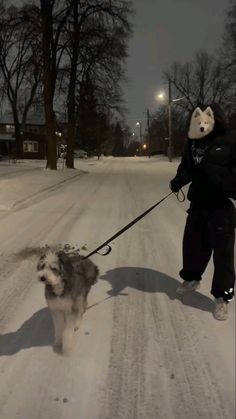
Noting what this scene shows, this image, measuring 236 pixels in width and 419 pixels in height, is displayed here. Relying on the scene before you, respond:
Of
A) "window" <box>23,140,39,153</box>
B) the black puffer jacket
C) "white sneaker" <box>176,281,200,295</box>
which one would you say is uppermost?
the black puffer jacket

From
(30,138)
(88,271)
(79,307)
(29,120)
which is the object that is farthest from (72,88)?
(29,120)

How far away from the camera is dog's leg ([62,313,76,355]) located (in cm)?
446

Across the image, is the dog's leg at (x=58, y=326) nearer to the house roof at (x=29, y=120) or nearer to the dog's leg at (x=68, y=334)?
the dog's leg at (x=68, y=334)

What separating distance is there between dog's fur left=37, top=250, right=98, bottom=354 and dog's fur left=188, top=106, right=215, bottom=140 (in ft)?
5.63

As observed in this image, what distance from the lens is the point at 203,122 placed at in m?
5.03

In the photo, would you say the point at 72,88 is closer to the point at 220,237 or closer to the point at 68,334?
the point at 220,237

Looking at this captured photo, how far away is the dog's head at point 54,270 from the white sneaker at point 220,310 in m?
1.71

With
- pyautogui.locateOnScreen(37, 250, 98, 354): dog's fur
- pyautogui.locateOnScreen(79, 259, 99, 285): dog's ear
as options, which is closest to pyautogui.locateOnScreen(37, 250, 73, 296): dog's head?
pyautogui.locateOnScreen(37, 250, 98, 354): dog's fur

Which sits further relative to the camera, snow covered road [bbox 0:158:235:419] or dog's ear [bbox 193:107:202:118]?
dog's ear [bbox 193:107:202:118]

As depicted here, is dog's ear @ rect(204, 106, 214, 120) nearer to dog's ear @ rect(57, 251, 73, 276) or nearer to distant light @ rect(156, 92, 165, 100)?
dog's ear @ rect(57, 251, 73, 276)

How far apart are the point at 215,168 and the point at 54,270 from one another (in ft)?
6.48

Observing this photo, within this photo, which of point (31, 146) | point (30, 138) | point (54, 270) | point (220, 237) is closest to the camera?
point (54, 270)

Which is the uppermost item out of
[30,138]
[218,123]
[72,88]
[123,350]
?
[72,88]

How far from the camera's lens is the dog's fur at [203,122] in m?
5.02
